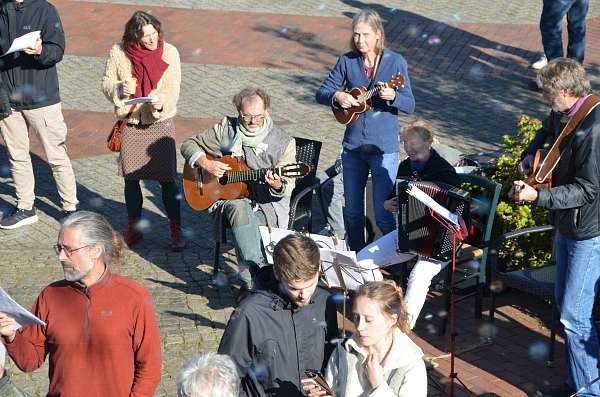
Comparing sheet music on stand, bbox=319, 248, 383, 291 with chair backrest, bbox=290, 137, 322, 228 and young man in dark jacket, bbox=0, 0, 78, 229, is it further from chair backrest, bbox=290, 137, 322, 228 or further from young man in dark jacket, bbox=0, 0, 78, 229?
young man in dark jacket, bbox=0, 0, 78, 229

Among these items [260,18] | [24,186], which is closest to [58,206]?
[24,186]

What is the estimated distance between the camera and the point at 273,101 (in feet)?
38.4

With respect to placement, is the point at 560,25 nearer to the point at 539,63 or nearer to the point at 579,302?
the point at 539,63

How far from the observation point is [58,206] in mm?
8961

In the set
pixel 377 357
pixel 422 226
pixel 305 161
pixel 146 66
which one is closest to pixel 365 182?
pixel 305 161

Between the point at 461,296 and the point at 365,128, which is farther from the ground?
the point at 365,128

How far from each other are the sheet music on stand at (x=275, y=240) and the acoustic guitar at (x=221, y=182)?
45 centimetres

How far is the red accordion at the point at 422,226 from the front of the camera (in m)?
6.37

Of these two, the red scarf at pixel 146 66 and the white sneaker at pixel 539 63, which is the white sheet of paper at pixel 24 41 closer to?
the red scarf at pixel 146 66

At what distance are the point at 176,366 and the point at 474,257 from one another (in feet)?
→ 7.49

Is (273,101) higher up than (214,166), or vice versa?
(214,166)

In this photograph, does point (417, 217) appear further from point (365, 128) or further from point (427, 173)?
point (365, 128)

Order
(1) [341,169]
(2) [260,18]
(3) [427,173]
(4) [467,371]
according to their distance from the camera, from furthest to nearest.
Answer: (2) [260,18]
(1) [341,169]
(3) [427,173]
(4) [467,371]

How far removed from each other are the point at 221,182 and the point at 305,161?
69 centimetres
